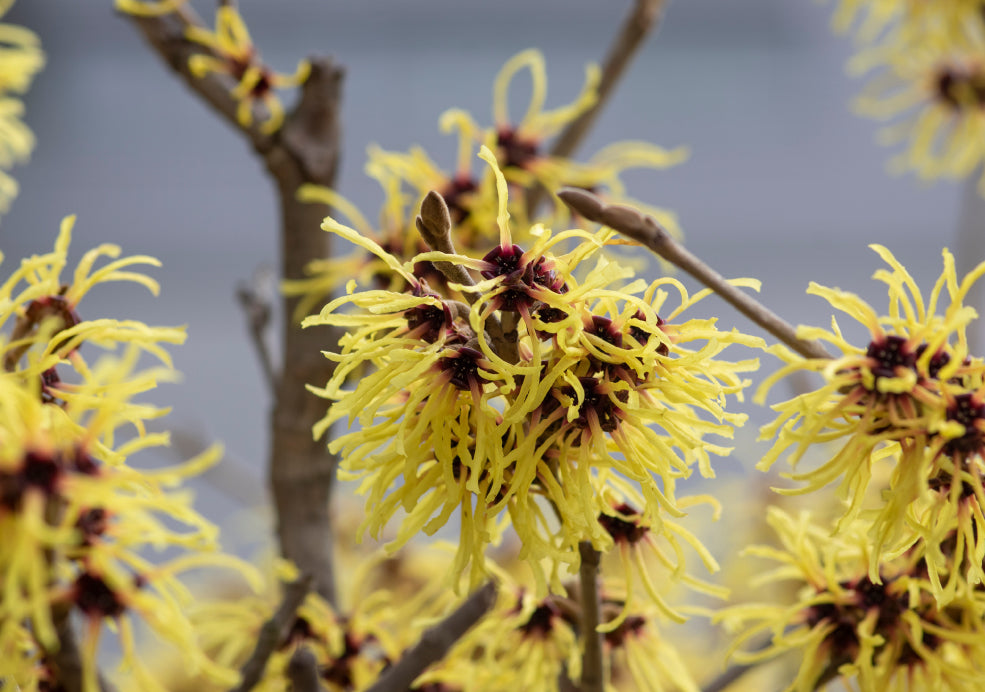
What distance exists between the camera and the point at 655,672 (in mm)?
353

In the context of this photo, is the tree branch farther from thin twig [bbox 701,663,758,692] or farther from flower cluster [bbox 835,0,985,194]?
flower cluster [bbox 835,0,985,194]

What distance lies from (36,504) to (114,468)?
0.15 ft

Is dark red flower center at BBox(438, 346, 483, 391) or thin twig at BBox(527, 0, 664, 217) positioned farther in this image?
thin twig at BBox(527, 0, 664, 217)

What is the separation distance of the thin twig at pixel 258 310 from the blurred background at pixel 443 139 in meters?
1.89

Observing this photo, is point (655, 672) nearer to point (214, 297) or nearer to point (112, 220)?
point (214, 297)

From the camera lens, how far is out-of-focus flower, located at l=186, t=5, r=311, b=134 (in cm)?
51

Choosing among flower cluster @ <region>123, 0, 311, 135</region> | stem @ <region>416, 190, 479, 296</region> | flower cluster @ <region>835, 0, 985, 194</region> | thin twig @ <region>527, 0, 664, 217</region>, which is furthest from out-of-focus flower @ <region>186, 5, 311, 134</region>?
flower cluster @ <region>835, 0, 985, 194</region>

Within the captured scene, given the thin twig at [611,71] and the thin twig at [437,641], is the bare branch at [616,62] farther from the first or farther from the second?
the thin twig at [437,641]

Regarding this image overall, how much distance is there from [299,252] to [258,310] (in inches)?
1.8

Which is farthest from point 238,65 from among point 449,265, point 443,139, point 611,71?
point 443,139

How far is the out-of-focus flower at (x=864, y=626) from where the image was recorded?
302 millimetres

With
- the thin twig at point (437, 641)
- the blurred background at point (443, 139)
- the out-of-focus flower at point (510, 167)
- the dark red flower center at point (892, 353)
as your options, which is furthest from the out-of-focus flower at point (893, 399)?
the blurred background at point (443, 139)

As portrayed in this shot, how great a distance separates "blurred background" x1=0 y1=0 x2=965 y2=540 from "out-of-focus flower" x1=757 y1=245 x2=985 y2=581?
2.20m

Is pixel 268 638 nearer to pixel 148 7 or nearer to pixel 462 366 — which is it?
pixel 462 366
